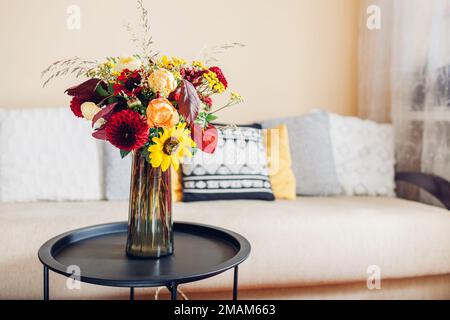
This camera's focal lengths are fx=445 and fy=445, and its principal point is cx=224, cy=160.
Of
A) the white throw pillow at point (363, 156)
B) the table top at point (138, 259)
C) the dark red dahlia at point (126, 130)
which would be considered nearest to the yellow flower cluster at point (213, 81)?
the dark red dahlia at point (126, 130)

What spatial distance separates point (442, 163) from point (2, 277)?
6.43 feet

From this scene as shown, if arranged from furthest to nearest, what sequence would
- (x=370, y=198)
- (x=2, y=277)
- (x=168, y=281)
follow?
(x=370, y=198) < (x=2, y=277) < (x=168, y=281)

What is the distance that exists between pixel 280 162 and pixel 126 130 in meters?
1.31

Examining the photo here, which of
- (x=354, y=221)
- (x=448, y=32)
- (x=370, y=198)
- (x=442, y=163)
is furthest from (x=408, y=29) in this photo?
(x=354, y=221)

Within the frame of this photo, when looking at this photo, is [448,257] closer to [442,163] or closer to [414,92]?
[442,163]

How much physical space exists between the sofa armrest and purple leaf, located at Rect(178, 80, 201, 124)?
4.94ft

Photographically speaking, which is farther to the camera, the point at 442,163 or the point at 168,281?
the point at 442,163

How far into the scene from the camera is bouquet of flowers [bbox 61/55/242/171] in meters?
1.08

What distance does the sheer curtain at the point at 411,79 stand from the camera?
214 centimetres

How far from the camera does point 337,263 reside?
1.77 metres

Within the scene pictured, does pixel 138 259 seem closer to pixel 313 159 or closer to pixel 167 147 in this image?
pixel 167 147

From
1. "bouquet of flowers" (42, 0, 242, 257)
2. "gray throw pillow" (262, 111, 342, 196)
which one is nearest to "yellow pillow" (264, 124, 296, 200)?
"gray throw pillow" (262, 111, 342, 196)

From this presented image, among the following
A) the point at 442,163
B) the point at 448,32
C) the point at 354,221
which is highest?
the point at 448,32

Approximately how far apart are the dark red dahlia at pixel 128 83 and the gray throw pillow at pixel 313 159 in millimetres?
1340
